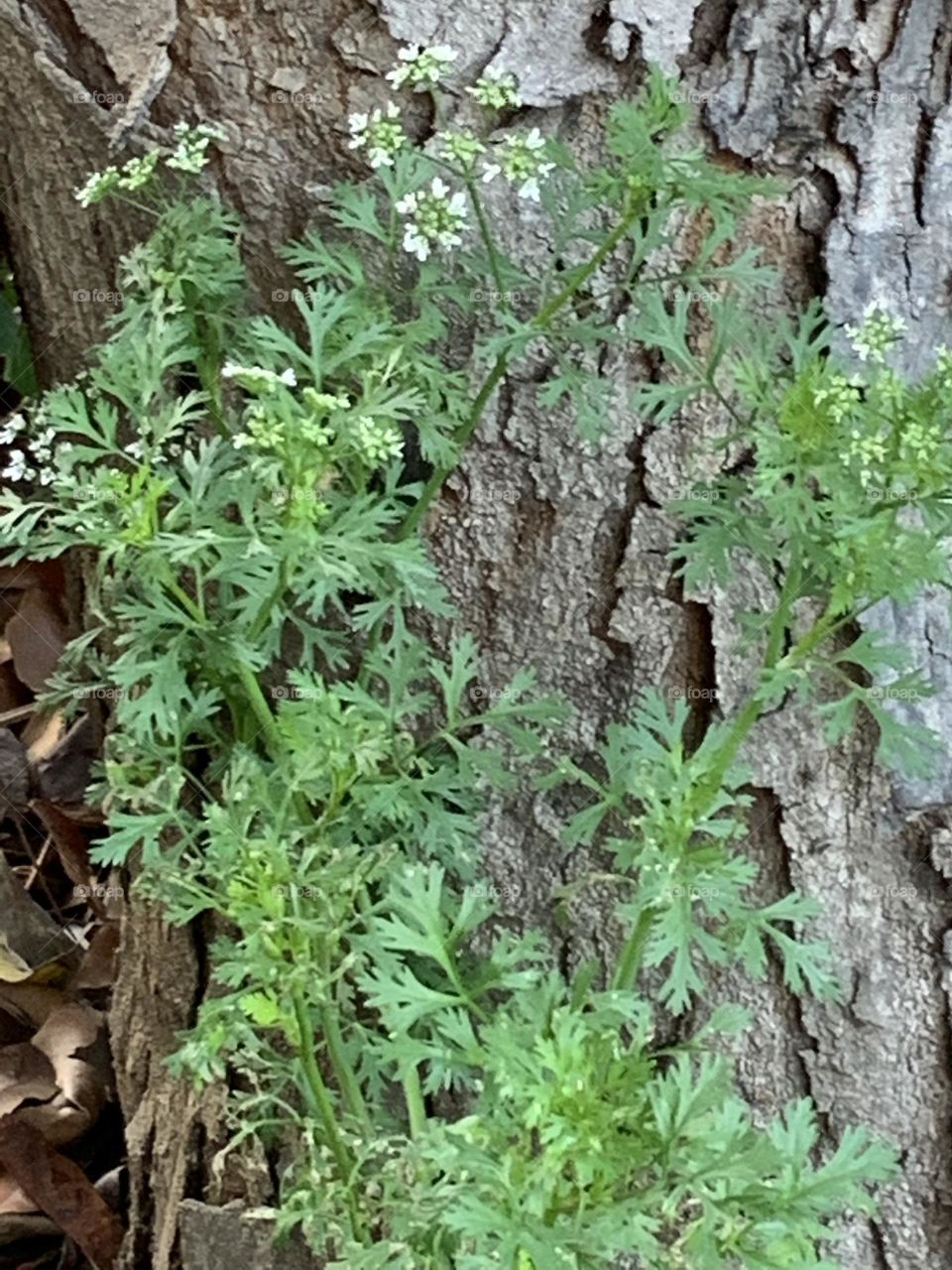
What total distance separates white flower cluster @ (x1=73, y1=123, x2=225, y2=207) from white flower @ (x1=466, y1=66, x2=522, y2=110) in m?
0.24

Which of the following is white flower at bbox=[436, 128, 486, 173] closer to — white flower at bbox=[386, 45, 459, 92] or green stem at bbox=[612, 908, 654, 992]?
white flower at bbox=[386, 45, 459, 92]

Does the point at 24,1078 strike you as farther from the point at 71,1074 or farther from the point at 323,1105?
the point at 323,1105

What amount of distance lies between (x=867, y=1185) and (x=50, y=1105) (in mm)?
1150

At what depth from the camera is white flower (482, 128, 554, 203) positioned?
1184mm

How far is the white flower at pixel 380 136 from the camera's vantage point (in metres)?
1.23

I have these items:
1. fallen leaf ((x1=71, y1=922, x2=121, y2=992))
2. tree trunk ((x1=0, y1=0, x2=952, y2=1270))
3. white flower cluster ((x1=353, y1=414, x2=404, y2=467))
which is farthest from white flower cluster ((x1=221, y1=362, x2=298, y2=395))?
fallen leaf ((x1=71, y1=922, x2=121, y2=992))

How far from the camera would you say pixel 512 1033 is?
1110mm

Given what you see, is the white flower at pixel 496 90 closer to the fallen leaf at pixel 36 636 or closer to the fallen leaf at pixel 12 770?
the fallen leaf at pixel 36 636

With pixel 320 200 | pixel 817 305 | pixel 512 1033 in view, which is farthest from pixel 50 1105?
pixel 817 305

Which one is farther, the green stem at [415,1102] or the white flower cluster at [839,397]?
the green stem at [415,1102]

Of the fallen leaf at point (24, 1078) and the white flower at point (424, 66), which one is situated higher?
the white flower at point (424, 66)

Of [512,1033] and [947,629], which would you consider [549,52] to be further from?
[512,1033]

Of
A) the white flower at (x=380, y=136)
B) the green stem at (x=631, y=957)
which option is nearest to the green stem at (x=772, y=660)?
the green stem at (x=631, y=957)

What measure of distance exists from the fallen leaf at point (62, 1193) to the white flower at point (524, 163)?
4.65ft
